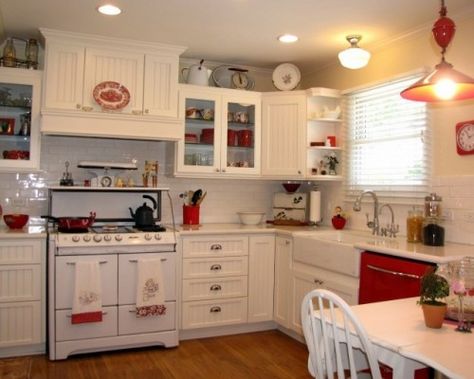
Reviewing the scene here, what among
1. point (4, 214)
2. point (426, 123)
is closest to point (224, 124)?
point (426, 123)

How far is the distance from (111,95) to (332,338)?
288 centimetres

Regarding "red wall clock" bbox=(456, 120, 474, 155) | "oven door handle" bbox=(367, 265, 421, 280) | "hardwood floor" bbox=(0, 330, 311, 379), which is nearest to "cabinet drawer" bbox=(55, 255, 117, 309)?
"hardwood floor" bbox=(0, 330, 311, 379)

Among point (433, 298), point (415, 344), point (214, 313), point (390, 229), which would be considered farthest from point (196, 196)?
point (415, 344)

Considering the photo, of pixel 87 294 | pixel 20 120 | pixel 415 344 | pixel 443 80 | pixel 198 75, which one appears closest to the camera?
pixel 415 344

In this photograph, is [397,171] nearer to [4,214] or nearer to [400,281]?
[400,281]

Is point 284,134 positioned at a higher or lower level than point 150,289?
higher

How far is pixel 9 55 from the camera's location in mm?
3848

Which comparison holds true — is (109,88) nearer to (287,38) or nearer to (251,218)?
(287,38)

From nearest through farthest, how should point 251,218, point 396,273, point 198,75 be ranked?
point 396,273 < point 198,75 < point 251,218

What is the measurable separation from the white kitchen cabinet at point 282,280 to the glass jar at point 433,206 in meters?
1.16

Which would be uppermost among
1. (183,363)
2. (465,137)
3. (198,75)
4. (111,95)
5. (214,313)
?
(198,75)

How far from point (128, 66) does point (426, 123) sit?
7.98ft

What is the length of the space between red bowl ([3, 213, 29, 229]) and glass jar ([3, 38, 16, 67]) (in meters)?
1.23

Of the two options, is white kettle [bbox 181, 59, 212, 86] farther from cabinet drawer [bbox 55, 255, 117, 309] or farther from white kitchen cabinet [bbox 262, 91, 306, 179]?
cabinet drawer [bbox 55, 255, 117, 309]
